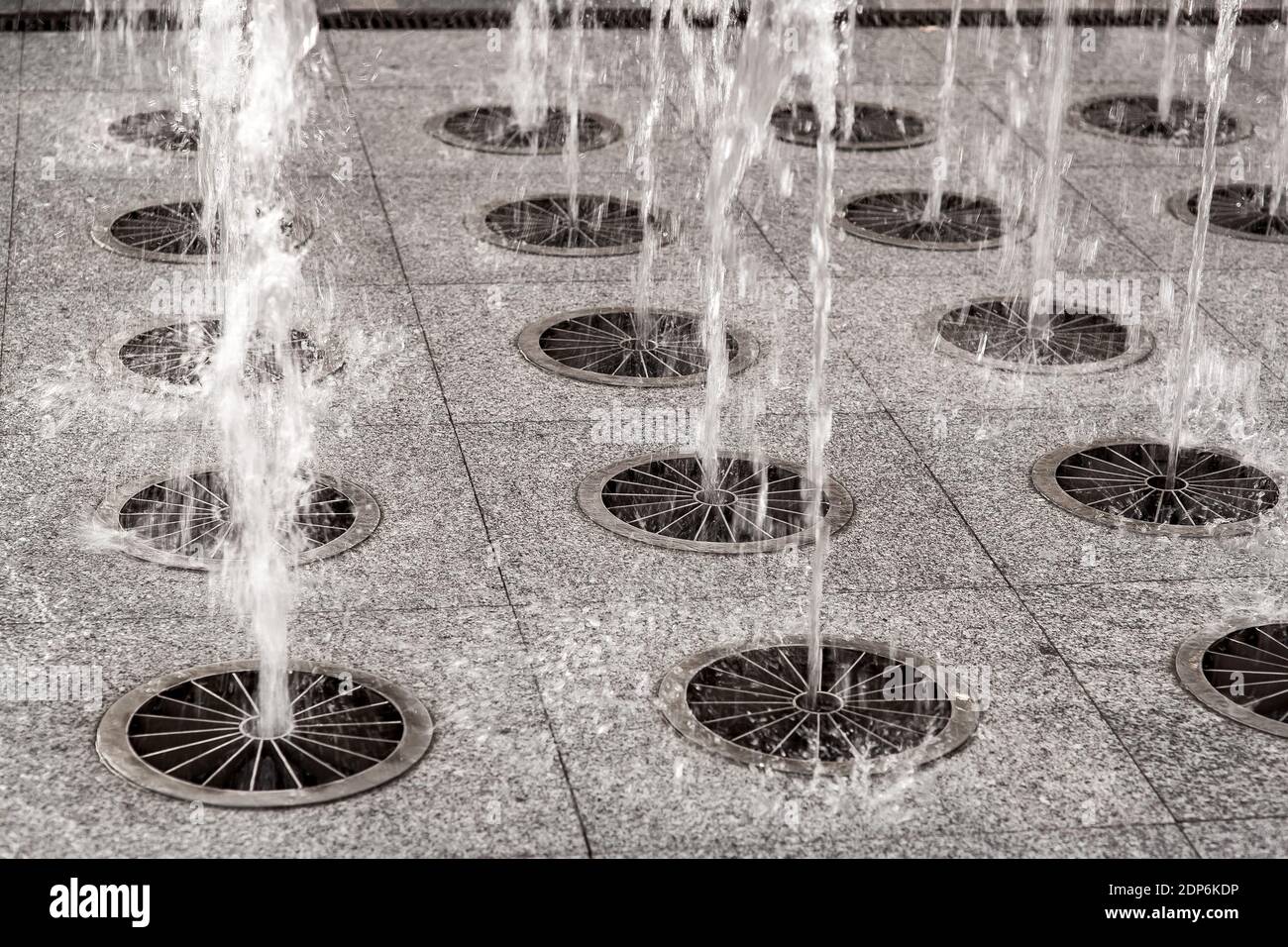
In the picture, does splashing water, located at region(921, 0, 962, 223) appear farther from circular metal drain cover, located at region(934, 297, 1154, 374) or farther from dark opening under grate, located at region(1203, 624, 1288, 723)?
dark opening under grate, located at region(1203, 624, 1288, 723)

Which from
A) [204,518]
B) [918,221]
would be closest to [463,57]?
[918,221]

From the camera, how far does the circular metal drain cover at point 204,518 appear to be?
21.7 feet

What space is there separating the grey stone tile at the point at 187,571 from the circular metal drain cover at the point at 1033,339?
251cm

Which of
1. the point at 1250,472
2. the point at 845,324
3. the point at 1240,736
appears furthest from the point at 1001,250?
the point at 1240,736

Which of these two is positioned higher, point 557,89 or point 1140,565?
point 557,89

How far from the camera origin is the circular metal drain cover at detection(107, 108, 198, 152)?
10.7m

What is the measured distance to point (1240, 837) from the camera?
5.25 m

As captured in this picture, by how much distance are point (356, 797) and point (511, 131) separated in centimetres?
661

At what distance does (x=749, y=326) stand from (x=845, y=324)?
46 centimetres

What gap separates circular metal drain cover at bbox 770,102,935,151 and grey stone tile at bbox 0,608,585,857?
577 cm

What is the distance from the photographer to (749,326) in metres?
8.67

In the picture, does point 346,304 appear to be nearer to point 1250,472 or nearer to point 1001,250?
point 1001,250

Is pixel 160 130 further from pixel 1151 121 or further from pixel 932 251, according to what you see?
pixel 1151 121

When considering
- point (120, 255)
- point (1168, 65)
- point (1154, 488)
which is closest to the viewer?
point (1154, 488)
